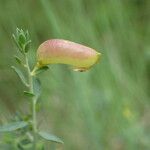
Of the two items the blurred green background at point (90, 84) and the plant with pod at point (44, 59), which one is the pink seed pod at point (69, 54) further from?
the blurred green background at point (90, 84)

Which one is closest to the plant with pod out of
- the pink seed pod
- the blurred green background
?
the pink seed pod

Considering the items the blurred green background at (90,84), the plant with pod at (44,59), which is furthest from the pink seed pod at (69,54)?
the blurred green background at (90,84)

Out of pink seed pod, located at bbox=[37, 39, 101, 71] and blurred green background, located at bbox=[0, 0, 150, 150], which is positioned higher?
Result: pink seed pod, located at bbox=[37, 39, 101, 71]

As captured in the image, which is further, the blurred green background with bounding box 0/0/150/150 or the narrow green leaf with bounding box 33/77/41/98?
the blurred green background with bounding box 0/0/150/150

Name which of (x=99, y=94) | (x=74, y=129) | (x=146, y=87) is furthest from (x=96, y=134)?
(x=146, y=87)

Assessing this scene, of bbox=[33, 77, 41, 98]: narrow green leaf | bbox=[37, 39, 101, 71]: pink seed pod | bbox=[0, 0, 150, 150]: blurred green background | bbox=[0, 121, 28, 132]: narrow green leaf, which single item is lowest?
bbox=[0, 0, 150, 150]: blurred green background

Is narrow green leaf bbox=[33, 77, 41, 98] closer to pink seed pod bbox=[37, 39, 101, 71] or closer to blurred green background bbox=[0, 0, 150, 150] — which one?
pink seed pod bbox=[37, 39, 101, 71]
